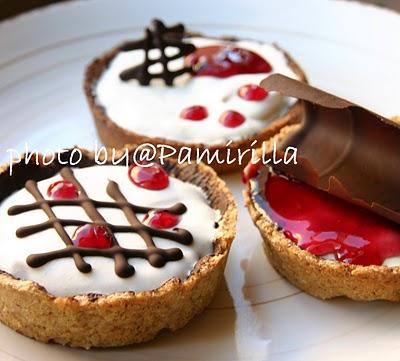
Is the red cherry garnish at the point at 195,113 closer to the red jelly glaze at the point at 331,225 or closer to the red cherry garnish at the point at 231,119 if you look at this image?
the red cherry garnish at the point at 231,119

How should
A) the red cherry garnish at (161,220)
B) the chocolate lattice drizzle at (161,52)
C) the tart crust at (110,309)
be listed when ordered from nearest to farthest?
the tart crust at (110,309) < the red cherry garnish at (161,220) < the chocolate lattice drizzle at (161,52)

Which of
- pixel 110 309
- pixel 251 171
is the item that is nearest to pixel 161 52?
pixel 251 171

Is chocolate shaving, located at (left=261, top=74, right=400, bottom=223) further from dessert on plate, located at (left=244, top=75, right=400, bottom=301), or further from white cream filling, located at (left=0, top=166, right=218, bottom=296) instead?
white cream filling, located at (left=0, top=166, right=218, bottom=296)

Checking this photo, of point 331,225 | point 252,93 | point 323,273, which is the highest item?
point 252,93

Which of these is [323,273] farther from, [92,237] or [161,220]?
[92,237]

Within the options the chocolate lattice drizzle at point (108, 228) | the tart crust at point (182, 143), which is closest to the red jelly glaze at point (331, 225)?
the chocolate lattice drizzle at point (108, 228)

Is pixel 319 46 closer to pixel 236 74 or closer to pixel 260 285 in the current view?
pixel 236 74
